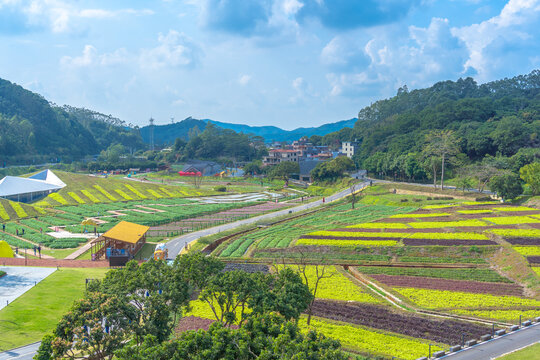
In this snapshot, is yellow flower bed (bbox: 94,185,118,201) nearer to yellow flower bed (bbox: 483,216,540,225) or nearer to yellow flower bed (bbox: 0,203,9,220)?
yellow flower bed (bbox: 0,203,9,220)

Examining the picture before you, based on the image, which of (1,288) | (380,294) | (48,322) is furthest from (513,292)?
(1,288)

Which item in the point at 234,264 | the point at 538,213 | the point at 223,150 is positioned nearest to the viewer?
the point at 234,264

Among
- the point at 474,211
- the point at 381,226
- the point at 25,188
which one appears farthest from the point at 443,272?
the point at 25,188

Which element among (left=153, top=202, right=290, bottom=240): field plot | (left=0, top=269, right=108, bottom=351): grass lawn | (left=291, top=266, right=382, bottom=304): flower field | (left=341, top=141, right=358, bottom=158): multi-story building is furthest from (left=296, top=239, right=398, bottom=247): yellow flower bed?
(left=341, top=141, right=358, bottom=158): multi-story building

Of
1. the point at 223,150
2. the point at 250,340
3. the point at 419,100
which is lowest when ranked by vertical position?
the point at 250,340

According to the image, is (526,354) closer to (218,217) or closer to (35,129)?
(218,217)

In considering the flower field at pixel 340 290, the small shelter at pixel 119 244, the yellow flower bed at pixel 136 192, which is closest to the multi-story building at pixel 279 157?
the yellow flower bed at pixel 136 192

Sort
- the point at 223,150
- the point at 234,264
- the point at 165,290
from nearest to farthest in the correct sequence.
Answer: the point at 165,290, the point at 234,264, the point at 223,150

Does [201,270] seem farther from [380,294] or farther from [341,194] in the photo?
[341,194]
